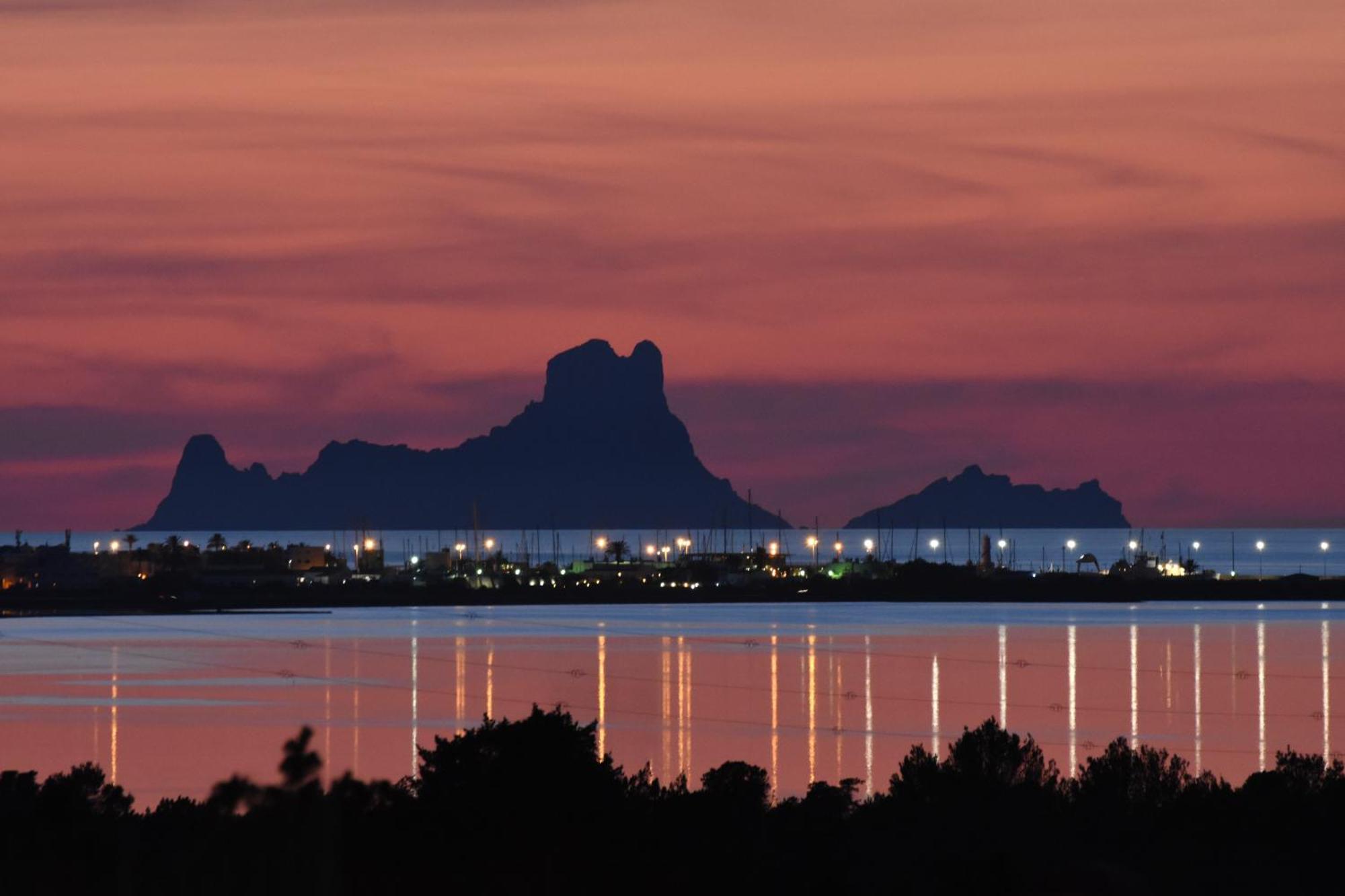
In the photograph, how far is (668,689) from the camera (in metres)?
71.9

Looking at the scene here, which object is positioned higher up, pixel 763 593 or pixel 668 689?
pixel 763 593

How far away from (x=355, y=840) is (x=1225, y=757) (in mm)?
35801

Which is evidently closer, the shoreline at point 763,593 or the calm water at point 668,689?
the calm water at point 668,689

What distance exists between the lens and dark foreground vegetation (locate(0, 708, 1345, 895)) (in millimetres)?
18531

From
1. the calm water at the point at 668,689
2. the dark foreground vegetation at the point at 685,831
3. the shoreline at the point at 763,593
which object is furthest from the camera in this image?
the shoreline at the point at 763,593

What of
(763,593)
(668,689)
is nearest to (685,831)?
(668,689)

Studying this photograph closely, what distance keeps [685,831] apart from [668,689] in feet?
160

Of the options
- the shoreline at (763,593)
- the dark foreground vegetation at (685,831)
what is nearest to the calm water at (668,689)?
the dark foreground vegetation at (685,831)

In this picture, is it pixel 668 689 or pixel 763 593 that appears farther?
pixel 763 593

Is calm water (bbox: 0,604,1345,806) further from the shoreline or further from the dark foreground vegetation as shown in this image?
the shoreline

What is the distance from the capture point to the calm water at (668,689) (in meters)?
52.3

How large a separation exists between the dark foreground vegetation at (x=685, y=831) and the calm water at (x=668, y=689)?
15282 millimetres

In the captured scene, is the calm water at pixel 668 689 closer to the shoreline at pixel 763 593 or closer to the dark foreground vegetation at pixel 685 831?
the dark foreground vegetation at pixel 685 831

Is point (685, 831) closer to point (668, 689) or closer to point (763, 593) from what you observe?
point (668, 689)
